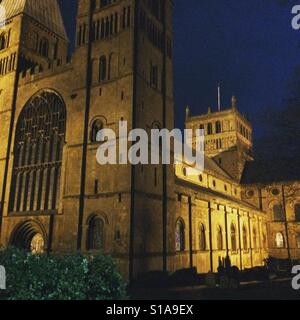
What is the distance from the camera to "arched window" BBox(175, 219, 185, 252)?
1240 inches

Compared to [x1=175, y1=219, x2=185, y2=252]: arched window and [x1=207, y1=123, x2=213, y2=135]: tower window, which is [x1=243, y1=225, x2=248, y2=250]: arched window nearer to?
[x1=175, y1=219, x2=185, y2=252]: arched window

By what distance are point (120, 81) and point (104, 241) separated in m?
12.7

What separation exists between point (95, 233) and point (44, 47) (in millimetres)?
24241

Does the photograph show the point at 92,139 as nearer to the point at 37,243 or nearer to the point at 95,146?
the point at 95,146

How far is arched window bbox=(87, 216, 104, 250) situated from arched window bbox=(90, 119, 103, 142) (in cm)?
650

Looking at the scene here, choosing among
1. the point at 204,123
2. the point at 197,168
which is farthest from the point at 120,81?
the point at 204,123

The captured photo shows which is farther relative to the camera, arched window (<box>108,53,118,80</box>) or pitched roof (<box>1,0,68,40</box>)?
pitched roof (<box>1,0,68,40</box>)

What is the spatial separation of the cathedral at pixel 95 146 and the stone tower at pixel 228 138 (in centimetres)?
1960

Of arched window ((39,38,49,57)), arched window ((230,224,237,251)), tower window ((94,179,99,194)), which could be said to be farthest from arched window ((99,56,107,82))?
arched window ((230,224,237,251))

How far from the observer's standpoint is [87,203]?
88.3ft

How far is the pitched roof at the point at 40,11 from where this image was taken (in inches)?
1492

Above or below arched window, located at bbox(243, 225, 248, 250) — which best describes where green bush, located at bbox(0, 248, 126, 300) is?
below
